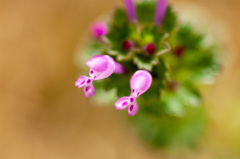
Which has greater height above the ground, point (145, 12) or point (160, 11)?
point (145, 12)

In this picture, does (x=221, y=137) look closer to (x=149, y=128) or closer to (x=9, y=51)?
(x=149, y=128)

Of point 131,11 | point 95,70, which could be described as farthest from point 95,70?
point 131,11

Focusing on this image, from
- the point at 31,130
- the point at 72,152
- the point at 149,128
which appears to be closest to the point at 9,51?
the point at 31,130

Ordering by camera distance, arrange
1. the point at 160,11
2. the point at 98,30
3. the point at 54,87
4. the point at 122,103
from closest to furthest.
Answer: the point at 122,103, the point at 160,11, the point at 98,30, the point at 54,87

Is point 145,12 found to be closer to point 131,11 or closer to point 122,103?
point 131,11

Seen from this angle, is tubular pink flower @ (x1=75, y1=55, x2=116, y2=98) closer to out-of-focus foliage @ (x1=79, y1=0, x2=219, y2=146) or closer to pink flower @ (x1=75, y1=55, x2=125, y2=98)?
pink flower @ (x1=75, y1=55, x2=125, y2=98)

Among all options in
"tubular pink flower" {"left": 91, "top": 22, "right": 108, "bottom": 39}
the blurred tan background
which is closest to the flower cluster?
"tubular pink flower" {"left": 91, "top": 22, "right": 108, "bottom": 39}

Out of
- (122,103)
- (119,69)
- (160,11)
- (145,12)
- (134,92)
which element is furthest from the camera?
(145,12)
